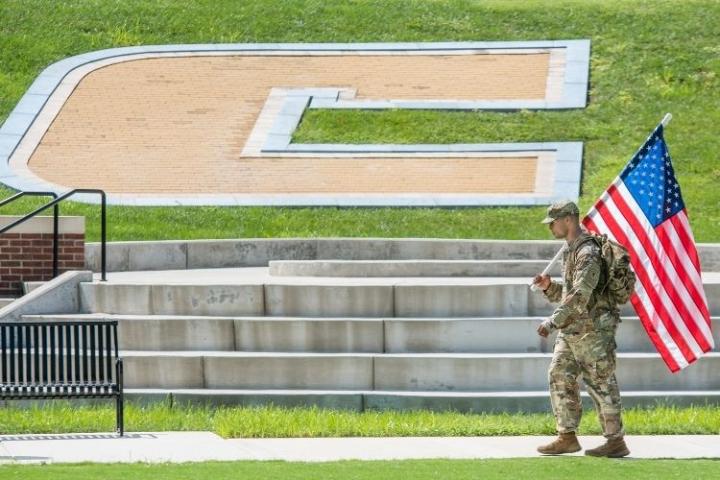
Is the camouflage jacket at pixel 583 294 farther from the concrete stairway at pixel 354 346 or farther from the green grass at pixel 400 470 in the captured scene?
the concrete stairway at pixel 354 346

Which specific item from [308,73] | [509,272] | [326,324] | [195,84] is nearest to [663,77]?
[308,73]

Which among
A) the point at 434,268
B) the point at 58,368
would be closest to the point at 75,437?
the point at 58,368

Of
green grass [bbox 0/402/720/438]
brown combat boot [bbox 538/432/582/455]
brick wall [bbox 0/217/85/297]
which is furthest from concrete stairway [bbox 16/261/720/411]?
brown combat boot [bbox 538/432/582/455]

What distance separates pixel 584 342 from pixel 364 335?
3526 mm

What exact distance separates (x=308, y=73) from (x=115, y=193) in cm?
716

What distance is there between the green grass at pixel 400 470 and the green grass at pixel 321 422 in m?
Answer: 1.53

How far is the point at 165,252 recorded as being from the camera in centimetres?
1791

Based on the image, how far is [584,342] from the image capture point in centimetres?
1005

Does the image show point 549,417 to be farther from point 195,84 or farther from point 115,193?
point 195,84

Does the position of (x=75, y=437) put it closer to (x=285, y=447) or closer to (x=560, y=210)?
(x=285, y=447)

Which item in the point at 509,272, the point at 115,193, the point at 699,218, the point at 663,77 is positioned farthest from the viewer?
the point at 663,77

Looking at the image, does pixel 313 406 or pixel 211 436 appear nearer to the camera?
pixel 211 436

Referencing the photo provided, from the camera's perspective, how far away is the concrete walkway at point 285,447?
10039mm

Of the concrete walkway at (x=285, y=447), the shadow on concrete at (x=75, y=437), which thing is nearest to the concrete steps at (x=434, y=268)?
the concrete walkway at (x=285, y=447)
